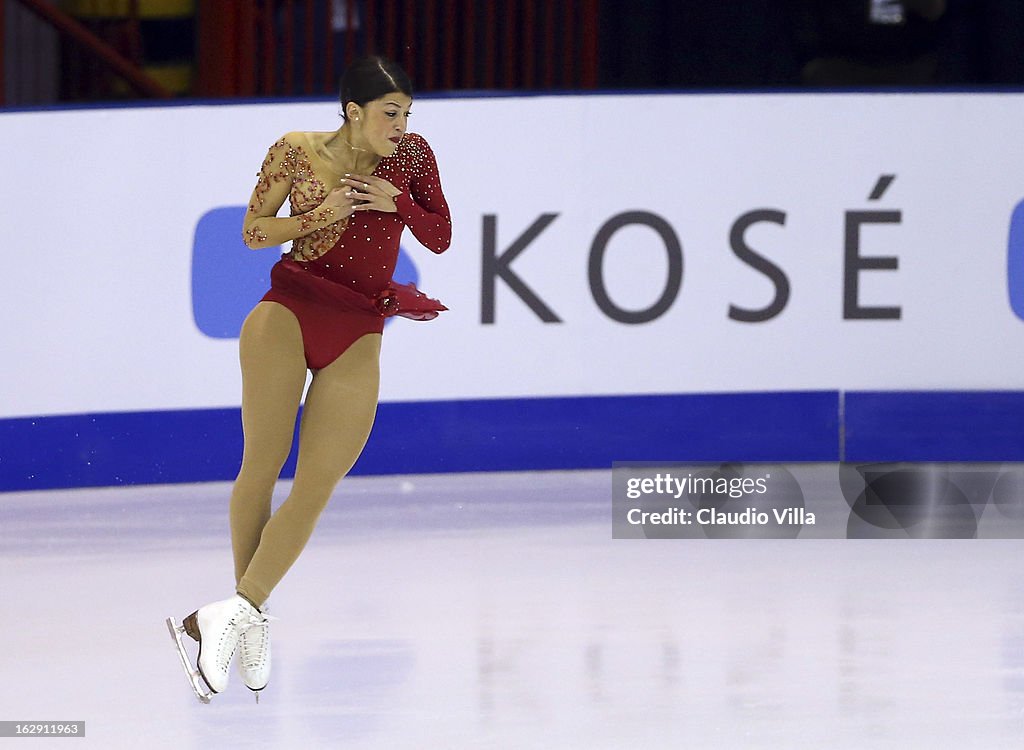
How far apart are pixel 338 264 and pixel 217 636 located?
798 millimetres

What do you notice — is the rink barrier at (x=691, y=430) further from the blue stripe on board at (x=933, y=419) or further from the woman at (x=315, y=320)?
the woman at (x=315, y=320)

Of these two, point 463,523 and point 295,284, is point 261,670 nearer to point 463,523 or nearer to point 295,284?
point 295,284

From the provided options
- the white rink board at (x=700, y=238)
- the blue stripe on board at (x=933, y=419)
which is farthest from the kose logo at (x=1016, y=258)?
the blue stripe on board at (x=933, y=419)

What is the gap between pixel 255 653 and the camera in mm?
3988

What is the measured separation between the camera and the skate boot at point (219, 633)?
12.8 feet

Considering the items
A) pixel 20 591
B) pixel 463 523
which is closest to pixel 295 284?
pixel 20 591

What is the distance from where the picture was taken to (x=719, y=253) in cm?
671

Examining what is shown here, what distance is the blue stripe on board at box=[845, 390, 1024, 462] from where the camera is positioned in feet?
22.4

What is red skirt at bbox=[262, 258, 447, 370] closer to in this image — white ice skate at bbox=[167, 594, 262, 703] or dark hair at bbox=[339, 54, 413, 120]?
dark hair at bbox=[339, 54, 413, 120]

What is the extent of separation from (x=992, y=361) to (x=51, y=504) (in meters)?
3.19

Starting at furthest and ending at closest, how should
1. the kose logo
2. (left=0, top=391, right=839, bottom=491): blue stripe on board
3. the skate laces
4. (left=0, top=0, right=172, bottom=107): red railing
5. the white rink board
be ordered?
(left=0, top=0, right=172, bottom=107): red railing < the kose logo < the white rink board < (left=0, top=391, right=839, bottom=491): blue stripe on board < the skate laces

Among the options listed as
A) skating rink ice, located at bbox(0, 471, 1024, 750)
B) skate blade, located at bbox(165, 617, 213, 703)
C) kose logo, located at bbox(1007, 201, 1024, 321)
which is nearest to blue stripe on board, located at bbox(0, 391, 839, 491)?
skating rink ice, located at bbox(0, 471, 1024, 750)

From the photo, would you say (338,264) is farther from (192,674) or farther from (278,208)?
(192,674)

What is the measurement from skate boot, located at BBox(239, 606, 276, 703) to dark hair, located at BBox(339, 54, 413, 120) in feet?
3.50
